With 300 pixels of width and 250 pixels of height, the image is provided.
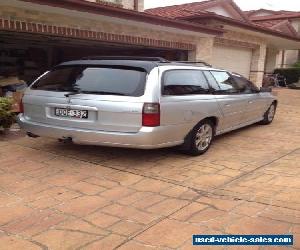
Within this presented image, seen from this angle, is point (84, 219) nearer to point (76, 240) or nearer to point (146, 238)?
point (76, 240)

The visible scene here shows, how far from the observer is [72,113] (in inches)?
193

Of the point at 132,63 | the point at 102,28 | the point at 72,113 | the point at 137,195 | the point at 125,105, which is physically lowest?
the point at 137,195

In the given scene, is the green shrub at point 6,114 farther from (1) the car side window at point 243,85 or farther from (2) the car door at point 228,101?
(1) the car side window at point 243,85

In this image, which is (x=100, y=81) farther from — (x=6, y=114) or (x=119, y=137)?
(x=6, y=114)

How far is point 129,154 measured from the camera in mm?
5582

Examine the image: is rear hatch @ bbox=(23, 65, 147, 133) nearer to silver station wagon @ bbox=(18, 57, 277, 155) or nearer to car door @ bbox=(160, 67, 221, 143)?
silver station wagon @ bbox=(18, 57, 277, 155)

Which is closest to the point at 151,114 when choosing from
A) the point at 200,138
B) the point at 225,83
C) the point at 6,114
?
the point at 200,138

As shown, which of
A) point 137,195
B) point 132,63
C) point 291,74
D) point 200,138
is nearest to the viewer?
point 137,195

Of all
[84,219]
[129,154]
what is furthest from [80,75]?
[84,219]

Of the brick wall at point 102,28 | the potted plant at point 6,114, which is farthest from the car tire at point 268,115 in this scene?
the potted plant at point 6,114

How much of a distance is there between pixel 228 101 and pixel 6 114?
155 inches

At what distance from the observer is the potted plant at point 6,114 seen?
21.2 ft

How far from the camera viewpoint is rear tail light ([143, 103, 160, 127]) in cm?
462

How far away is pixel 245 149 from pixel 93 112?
284 centimetres
